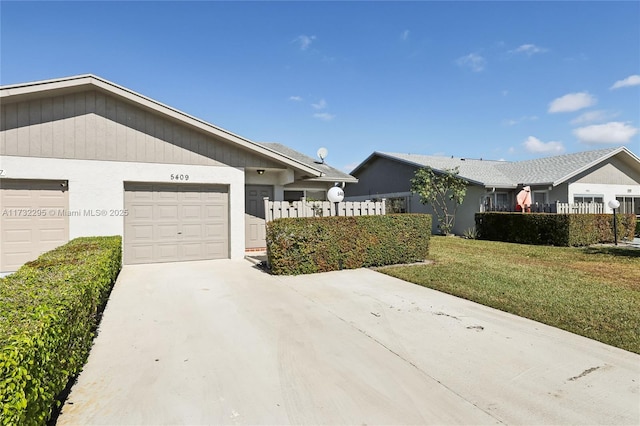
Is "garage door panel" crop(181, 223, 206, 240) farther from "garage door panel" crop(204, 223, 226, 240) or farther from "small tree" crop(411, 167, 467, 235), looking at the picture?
"small tree" crop(411, 167, 467, 235)

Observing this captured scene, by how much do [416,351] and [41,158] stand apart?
9.89 m

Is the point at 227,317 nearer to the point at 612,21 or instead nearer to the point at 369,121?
A: the point at 612,21

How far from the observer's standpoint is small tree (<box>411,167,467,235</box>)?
1820cm

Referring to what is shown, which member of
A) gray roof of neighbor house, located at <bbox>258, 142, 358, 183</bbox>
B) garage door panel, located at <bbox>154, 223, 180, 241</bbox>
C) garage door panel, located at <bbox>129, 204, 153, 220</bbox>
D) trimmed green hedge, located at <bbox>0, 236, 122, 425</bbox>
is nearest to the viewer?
trimmed green hedge, located at <bbox>0, 236, 122, 425</bbox>

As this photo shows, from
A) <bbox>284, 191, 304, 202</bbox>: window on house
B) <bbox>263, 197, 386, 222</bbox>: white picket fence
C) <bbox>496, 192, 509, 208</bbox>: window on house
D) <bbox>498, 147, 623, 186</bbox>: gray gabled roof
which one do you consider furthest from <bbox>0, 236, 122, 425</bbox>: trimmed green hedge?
<bbox>498, 147, 623, 186</bbox>: gray gabled roof

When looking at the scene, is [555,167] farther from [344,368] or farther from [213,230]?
[344,368]

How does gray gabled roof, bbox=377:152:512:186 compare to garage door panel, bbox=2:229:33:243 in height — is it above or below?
above

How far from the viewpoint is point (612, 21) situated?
10.0 m

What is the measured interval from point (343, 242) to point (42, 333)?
6.73 m

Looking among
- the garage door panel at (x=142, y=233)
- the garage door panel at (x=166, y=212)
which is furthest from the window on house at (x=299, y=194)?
the garage door panel at (x=142, y=233)

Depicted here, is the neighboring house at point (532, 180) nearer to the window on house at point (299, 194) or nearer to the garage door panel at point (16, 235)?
the window on house at point (299, 194)

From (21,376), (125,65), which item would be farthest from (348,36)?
(21,376)

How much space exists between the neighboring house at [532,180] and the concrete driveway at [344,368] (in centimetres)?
1500

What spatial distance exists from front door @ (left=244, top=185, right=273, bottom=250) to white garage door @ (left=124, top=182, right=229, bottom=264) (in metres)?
1.35
